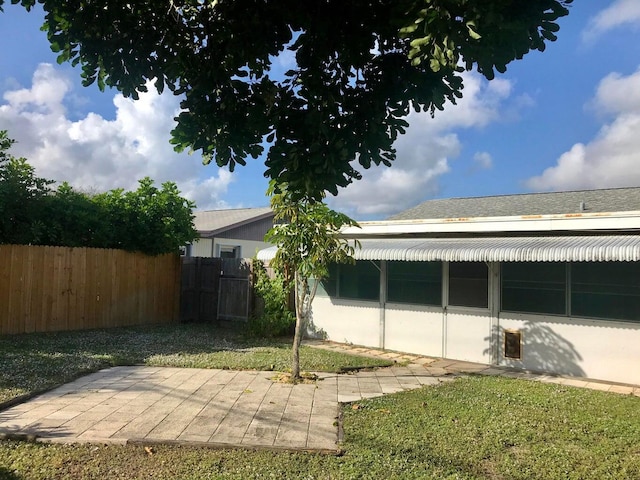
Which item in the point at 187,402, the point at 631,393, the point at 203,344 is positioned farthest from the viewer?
the point at 203,344

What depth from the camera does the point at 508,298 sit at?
353 inches

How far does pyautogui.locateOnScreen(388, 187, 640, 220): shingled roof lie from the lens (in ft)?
34.0

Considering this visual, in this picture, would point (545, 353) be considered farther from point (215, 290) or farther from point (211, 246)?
point (211, 246)

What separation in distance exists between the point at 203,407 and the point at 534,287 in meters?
5.81

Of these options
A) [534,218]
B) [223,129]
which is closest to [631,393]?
[534,218]

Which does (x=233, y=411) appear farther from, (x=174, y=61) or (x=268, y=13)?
(x=268, y=13)

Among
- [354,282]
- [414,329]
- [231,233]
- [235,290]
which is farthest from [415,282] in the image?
[231,233]

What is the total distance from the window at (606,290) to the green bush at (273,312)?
595 cm

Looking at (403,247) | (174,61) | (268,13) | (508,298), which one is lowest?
(508,298)

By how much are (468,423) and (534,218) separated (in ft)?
14.8

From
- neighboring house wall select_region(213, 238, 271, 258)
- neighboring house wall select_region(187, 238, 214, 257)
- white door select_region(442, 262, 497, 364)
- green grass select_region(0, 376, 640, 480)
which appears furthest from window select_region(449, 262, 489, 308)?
neighboring house wall select_region(187, 238, 214, 257)

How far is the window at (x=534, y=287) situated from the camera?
27.5 ft

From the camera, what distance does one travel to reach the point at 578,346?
813cm

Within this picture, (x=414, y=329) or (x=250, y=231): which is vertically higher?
(x=250, y=231)
